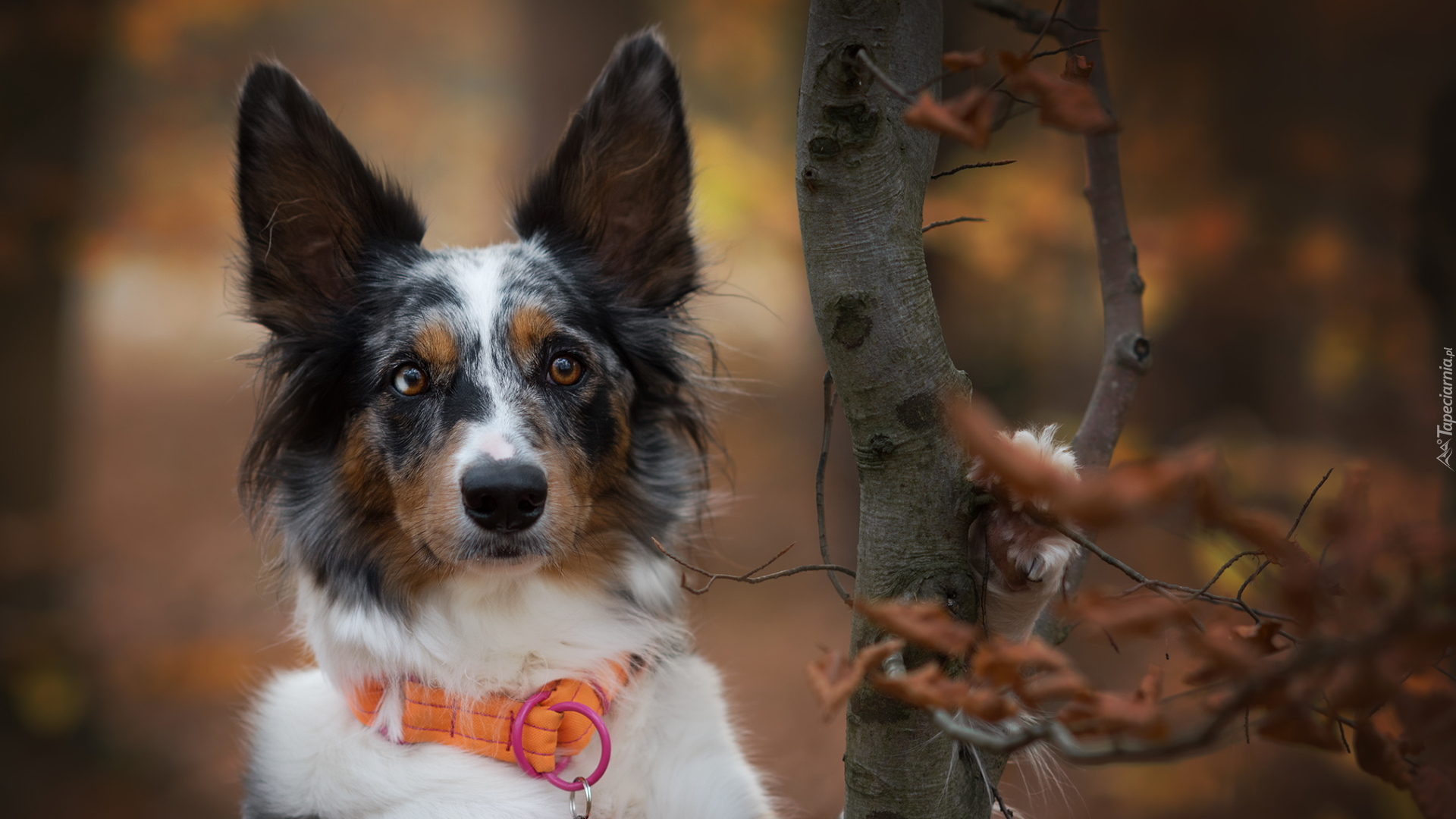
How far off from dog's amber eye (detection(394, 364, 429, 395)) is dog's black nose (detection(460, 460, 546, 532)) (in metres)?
0.47

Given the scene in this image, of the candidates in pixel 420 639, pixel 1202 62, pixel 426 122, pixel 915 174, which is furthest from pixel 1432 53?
pixel 426 122

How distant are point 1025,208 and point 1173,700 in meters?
5.53

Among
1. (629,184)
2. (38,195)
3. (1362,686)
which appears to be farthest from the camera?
(38,195)

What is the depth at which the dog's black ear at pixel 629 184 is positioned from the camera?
9.74ft

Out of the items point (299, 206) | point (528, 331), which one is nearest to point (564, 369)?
point (528, 331)

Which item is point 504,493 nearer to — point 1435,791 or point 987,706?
point 987,706

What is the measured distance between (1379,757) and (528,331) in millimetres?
2286

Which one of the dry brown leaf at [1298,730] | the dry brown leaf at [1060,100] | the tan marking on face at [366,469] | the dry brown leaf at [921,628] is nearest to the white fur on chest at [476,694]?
the tan marking on face at [366,469]

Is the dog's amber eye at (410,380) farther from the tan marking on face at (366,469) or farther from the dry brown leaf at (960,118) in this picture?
the dry brown leaf at (960,118)

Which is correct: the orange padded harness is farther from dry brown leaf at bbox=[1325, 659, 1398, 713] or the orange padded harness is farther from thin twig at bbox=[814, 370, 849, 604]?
dry brown leaf at bbox=[1325, 659, 1398, 713]

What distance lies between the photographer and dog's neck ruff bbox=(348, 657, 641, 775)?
2.47 m

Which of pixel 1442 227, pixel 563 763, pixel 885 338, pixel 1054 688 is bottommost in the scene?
pixel 563 763

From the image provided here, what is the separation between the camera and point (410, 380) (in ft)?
9.23

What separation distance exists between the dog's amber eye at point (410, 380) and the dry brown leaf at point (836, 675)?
1.83m
